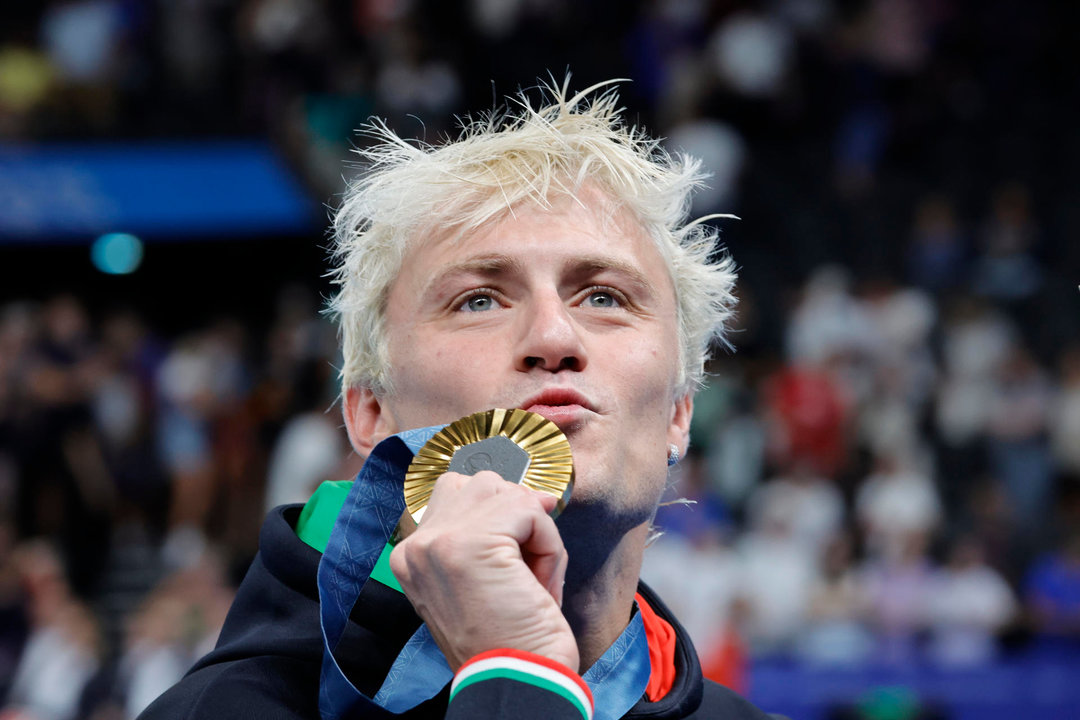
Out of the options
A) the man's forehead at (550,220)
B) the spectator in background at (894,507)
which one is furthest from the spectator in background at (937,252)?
the man's forehead at (550,220)

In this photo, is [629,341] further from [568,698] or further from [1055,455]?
[1055,455]

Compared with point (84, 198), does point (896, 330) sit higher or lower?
lower

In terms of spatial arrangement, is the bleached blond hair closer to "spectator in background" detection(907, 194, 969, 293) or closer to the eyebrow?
the eyebrow

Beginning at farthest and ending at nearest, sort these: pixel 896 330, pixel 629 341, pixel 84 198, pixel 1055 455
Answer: pixel 84 198, pixel 896 330, pixel 1055 455, pixel 629 341

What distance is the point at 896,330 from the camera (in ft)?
30.7

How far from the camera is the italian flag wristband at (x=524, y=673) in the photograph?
1475 mm

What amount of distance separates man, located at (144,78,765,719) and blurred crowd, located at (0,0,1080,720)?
479cm

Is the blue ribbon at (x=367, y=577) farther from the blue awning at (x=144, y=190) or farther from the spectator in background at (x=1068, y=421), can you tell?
the blue awning at (x=144, y=190)

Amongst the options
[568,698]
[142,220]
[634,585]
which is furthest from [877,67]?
[568,698]

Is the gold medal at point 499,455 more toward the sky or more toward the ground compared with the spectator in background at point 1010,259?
more toward the ground

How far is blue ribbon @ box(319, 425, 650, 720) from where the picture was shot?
1686 mm

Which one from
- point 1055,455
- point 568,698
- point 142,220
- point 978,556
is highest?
point 142,220

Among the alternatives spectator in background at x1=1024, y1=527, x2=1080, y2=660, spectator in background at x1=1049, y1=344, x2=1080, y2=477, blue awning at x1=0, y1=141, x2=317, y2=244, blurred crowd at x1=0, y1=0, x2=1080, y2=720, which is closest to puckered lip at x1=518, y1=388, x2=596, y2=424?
blurred crowd at x1=0, y1=0, x2=1080, y2=720

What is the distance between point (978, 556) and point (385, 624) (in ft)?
22.3
